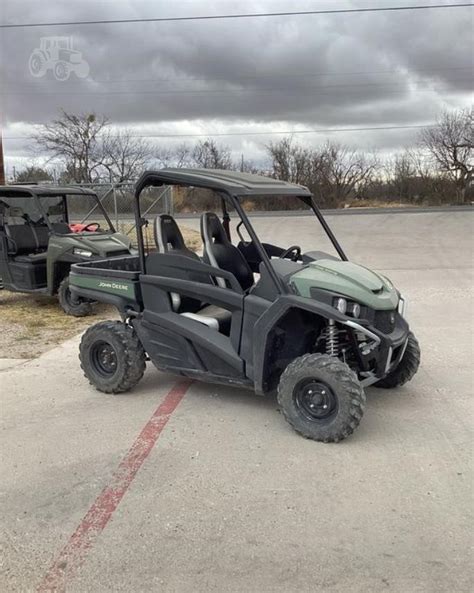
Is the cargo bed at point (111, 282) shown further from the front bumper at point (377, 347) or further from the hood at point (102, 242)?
the hood at point (102, 242)

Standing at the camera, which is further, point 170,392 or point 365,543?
point 170,392

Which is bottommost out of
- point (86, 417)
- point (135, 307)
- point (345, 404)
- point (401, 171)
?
point (86, 417)

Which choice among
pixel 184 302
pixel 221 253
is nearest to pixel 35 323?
pixel 184 302

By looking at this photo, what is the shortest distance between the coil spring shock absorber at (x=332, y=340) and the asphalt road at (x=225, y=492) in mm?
597

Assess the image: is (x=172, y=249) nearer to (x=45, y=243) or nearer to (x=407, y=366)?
(x=407, y=366)

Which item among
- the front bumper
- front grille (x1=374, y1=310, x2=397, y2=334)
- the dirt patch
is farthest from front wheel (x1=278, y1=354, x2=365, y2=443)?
the dirt patch

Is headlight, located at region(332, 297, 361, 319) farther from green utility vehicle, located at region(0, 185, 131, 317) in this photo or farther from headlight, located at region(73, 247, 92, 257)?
headlight, located at region(73, 247, 92, 257)

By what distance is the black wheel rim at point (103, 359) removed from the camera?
192 inches

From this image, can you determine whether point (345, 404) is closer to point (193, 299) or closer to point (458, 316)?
point (193, 299)

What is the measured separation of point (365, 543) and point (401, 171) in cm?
3915

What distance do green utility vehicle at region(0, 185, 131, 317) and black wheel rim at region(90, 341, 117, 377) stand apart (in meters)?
3.32

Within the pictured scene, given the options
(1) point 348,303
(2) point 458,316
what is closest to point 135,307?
(1) point 348,303

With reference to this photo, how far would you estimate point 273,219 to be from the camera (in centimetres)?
2253

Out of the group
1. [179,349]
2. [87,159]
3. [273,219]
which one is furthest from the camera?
[87,159]
